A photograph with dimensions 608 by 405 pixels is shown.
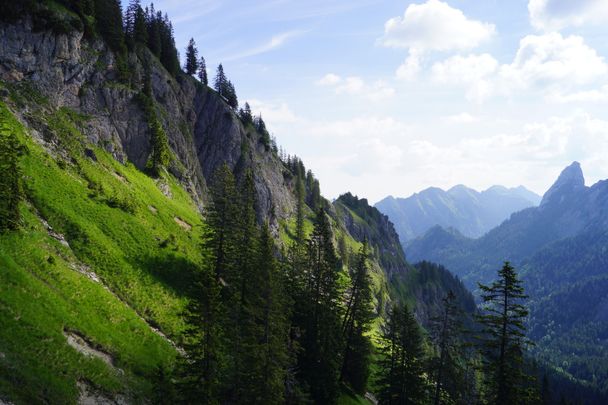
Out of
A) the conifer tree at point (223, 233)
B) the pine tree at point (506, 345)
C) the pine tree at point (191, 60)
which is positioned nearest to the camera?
the pine tree at point (506, 345)

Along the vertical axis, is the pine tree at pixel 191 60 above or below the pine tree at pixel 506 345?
above

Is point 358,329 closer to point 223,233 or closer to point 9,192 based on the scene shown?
point 223,233

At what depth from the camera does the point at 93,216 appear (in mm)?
45781

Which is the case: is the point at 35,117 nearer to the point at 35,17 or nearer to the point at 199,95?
the point at 35,17

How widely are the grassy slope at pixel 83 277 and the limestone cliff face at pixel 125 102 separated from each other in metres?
6.22

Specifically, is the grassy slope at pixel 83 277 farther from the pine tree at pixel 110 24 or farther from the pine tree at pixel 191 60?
the pine tree at pixel 191 60

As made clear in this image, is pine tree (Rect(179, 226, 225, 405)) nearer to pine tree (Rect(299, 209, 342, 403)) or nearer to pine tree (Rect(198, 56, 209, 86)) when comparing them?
pine tree (Rect(299, 209, 342, 403))

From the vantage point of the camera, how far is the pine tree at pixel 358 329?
5244 cm

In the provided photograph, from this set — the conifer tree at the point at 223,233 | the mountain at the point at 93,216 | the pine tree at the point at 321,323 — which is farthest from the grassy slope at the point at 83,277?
the pine tree at the point at 321,323

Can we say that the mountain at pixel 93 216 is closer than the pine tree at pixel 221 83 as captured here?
Yes

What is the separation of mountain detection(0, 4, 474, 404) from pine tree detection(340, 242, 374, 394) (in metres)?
15.8

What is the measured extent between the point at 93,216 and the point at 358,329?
35.7 m

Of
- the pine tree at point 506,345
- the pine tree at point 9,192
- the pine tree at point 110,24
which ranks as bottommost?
the pine tree at point 506,345

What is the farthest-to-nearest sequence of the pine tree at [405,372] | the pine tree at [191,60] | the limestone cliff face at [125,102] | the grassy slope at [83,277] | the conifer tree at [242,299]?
the pine tree at [191,60] < the limestone cliff face at [125,102] < the pine tree at [405,372] < the conifer tree at [242,299] < the grassy slope at [83,277]
